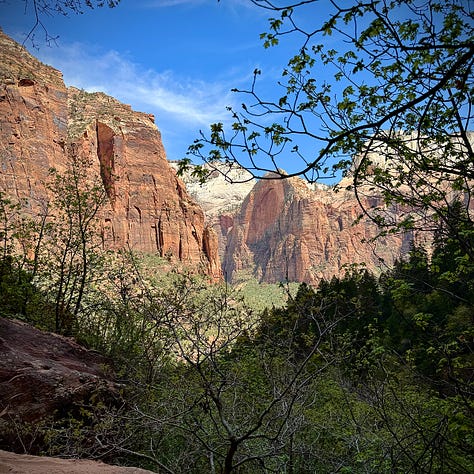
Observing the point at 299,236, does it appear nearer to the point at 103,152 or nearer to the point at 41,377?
the point at 103,152

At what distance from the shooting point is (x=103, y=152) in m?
81.2

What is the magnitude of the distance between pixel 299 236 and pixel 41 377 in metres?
136

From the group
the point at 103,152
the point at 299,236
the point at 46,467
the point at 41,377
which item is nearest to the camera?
the point at 46,467

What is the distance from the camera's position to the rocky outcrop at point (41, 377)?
5473mm

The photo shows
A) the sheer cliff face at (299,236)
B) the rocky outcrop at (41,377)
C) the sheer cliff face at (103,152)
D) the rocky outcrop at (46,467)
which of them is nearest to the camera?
the rocky outcrop at (46,467)

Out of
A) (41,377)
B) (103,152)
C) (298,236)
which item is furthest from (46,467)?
(298,236)

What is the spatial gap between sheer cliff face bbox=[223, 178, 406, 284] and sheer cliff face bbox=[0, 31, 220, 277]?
4420cm

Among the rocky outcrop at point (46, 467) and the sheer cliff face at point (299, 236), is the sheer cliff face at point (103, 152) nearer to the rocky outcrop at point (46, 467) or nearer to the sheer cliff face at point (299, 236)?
the sheer cliff face at point (299, 236)

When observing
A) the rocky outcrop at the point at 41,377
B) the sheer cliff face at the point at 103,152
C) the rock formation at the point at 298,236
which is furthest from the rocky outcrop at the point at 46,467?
the rock formation at the point at 298,236

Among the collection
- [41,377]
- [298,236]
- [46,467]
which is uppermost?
[298,236]

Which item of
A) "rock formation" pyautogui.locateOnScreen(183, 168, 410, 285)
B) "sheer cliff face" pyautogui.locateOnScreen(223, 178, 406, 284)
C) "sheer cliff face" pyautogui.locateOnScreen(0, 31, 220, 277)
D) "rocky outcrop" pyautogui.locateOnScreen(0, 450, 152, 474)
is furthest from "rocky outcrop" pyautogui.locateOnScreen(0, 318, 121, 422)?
"sheer cliff face" pyautogui.locateOnScreen(223, 178, 406, 284)

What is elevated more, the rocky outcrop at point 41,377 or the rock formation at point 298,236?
the rock formation at point 298,236

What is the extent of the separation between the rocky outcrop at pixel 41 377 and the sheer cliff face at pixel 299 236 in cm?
11833

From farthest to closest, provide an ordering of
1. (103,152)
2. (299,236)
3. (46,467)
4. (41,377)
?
1. (299,236)
2. (103,152)
3. (41,377)
4. (46,467)
